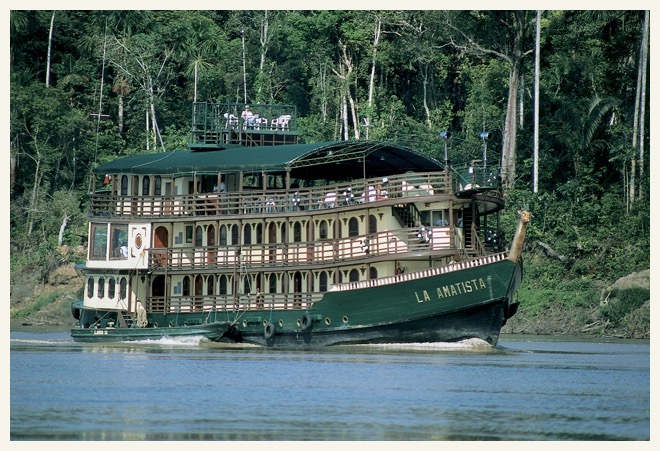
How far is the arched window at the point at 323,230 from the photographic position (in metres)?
36.2

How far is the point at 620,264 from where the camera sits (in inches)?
1741

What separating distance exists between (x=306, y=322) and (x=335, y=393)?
9.53 m

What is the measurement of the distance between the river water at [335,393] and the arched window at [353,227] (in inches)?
112

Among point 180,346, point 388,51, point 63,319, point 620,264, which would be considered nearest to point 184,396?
point 180,346

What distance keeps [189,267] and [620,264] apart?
555 inches

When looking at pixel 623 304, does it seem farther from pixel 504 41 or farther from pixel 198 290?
pixel 504 41

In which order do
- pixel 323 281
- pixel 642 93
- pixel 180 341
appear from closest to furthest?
pixel 323 281
pixel 180 341
pixel 642 93

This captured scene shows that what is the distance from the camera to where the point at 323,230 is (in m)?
36.2

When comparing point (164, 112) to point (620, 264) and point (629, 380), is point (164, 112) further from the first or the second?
point (629, 380)

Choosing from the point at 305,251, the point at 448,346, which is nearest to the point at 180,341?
the point at 305,251

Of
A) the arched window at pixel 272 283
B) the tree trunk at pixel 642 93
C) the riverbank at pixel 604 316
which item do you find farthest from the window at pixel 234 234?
the tree trunk at pixel 642 93

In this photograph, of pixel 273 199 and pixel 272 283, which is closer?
pixel 273 199

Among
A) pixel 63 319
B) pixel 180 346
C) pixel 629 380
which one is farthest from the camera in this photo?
pixel 63 319

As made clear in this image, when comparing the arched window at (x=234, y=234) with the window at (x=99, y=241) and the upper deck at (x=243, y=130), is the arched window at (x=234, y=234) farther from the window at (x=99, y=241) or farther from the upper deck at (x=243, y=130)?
the upper deck at (x=243, y=130)
